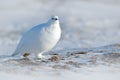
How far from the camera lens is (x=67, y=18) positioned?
29.5m

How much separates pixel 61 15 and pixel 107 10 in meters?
3.20

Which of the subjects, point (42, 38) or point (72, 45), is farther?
point (72, 45)

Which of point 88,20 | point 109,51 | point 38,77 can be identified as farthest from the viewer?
point 88,20

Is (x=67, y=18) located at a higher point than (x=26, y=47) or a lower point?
higher

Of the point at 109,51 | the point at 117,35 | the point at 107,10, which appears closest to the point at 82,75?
the point at 109,51

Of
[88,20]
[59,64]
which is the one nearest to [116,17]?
A: [88,20]

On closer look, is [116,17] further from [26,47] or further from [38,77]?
[38,77]

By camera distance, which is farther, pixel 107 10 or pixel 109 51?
pixel 107 10

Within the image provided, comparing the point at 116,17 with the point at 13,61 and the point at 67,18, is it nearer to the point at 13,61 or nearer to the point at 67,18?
the point at 67,18

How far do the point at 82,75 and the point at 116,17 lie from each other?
19447 millimetres

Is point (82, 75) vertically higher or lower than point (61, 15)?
lower

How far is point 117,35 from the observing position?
25156 mm

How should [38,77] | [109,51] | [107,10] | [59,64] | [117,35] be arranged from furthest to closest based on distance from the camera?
[107,10], [117,35], [109,51], [59,64], [38,77]

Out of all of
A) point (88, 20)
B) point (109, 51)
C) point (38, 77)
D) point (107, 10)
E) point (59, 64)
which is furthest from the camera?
point (107, 10)
